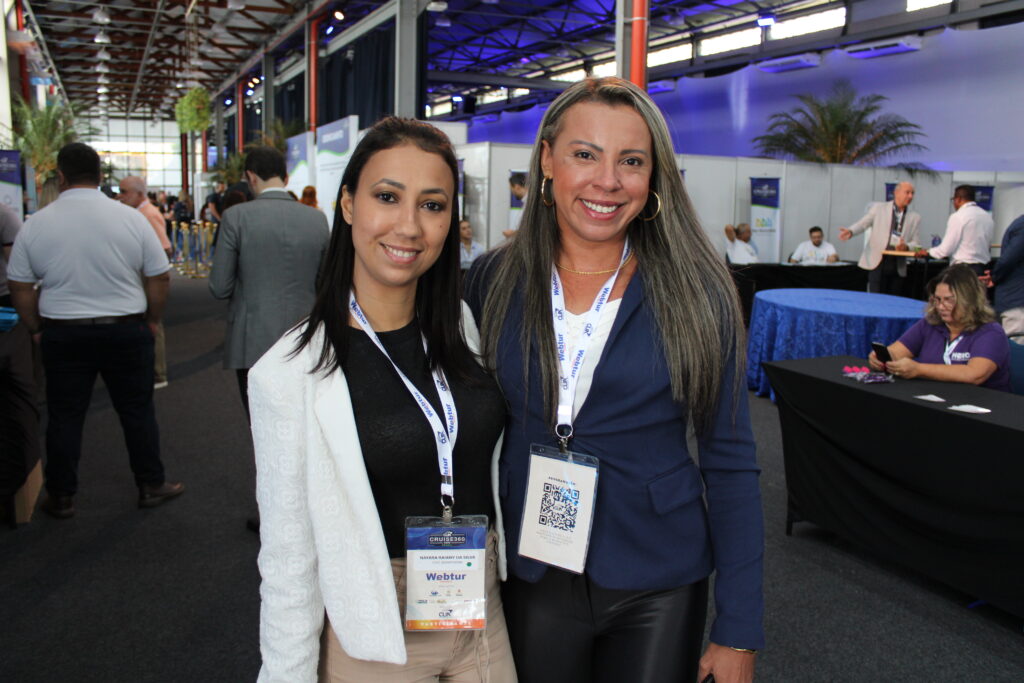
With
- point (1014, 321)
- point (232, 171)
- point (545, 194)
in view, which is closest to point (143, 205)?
point (545, 194)

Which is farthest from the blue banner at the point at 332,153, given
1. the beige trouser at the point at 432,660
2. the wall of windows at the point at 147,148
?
the wall of windows at the point at 147,148

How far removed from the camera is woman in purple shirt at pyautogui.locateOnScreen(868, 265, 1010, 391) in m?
3.17

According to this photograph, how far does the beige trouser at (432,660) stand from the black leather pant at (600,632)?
6 centimetres

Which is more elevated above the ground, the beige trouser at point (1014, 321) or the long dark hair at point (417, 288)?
the long dark hair at point (417, 288)

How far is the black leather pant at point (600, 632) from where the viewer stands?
123 centimetres

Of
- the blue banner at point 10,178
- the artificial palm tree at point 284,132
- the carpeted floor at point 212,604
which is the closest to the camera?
the carpeted floor at point 212,604

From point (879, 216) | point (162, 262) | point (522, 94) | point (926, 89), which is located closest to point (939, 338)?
point (162, 262)

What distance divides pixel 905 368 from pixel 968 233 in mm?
5292

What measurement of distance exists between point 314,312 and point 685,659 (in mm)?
804

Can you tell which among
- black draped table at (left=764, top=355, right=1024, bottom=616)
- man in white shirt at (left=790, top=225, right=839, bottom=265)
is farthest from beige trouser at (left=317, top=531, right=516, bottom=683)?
man in white shirt at (left=790, top=225, right=839, bottom=265)

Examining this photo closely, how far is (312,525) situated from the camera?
3.51 ft

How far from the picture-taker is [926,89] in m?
12.8

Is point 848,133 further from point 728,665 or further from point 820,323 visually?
point 728,665

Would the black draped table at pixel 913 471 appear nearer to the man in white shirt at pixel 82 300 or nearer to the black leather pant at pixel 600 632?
the black leather pant at pixel 600 632
